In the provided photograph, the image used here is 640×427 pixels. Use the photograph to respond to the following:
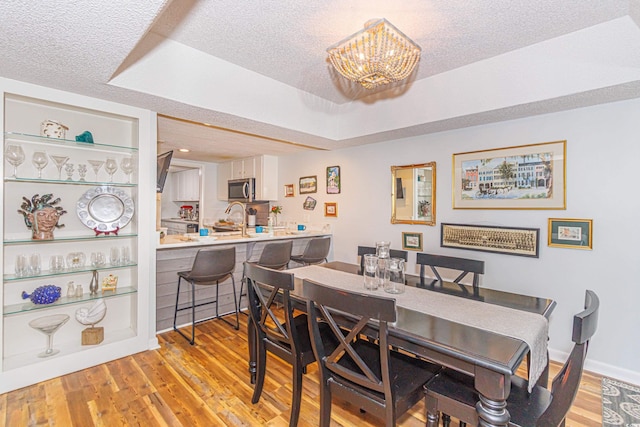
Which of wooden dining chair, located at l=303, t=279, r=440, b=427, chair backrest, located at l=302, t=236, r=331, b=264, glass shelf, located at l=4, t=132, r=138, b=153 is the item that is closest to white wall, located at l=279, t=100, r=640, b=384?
chair backrest, located at l=302, t=236, r=331, b=264

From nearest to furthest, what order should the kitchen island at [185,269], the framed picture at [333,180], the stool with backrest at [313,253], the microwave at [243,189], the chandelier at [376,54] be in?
the chandelier at [376,54] → the kitchen island at [185,269] → the stool with backrest at [313,253] → the framed picture at [333,180] → the microwave at [243,189]

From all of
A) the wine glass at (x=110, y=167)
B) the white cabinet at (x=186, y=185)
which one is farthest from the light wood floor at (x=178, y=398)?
the white cabinet at (x=186, y=185)

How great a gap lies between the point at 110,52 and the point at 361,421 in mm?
2556

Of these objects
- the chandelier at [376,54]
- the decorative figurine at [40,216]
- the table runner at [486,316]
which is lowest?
the table runner at [486,316]

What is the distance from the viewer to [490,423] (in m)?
1.15

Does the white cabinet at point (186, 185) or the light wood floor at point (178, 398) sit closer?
the light wood floor at point (178, 398)

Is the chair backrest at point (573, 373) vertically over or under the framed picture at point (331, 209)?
under

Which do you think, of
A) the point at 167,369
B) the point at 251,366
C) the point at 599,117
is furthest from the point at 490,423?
the point at 599,117

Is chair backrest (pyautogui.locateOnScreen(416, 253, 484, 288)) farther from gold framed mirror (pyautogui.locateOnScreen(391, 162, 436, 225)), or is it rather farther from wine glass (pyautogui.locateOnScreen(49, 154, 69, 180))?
wine glass (pyautogui.locateOnScreen(49, 154, 69, 180))

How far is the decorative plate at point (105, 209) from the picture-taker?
2561mm

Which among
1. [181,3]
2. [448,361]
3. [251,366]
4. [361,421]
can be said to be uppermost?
[181,3]

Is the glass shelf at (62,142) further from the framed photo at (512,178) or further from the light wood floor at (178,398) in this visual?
the framed photo at (512,178)

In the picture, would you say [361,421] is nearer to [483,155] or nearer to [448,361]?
[448,361]

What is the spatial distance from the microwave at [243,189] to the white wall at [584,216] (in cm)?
314
